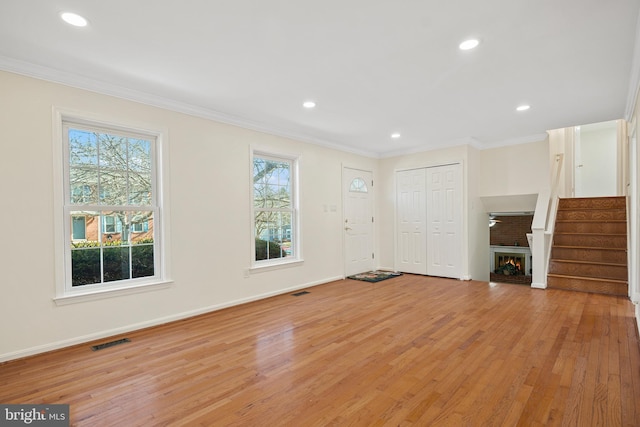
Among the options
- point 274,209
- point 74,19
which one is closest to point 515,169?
point 274,209

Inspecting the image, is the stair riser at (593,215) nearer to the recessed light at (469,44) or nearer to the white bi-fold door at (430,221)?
the white bi-fold door at (430,221)

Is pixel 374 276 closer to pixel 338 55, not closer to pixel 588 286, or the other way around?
pixel 588 286

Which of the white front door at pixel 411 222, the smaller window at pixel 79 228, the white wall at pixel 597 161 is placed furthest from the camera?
the white wall at pixel 597 161

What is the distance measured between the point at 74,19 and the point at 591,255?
270 inches

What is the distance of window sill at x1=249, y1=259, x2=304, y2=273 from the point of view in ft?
15.0

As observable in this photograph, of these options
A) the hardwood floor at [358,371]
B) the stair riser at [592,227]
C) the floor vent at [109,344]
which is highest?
the stair riser at [592,227]

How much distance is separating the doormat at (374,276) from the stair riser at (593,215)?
3131 mm

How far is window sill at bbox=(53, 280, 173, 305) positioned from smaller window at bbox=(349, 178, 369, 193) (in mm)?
3743

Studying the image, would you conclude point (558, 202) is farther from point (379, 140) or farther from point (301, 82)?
point (301, 82)

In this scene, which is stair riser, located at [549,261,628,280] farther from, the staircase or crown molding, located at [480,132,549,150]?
crown molding, located at [480,132,549,150]

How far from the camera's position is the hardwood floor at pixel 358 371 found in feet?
6.31

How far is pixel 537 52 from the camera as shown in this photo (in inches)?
108

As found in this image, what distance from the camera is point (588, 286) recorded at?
4.81 meters

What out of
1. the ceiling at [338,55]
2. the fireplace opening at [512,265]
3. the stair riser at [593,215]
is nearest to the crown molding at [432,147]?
Answer: the ceiling at [338,55]
